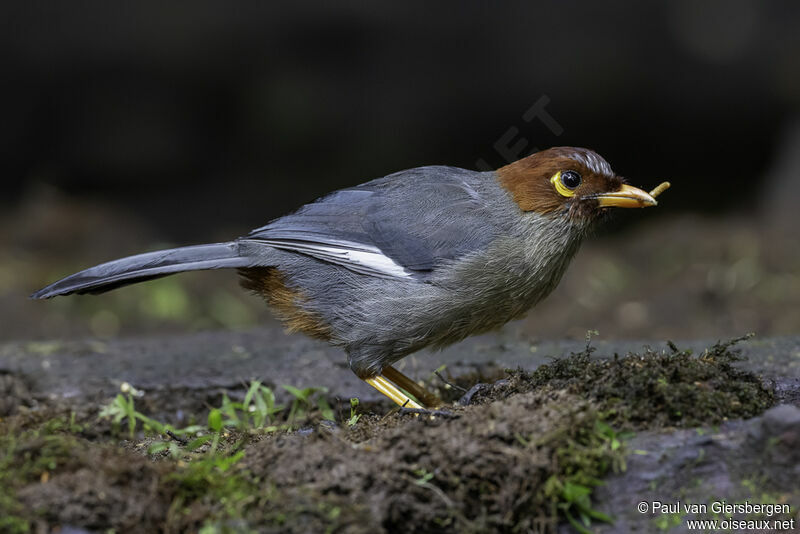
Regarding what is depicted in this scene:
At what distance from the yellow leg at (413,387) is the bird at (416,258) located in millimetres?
10

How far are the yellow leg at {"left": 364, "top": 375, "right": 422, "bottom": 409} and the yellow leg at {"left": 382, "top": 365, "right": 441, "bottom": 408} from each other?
20 cm

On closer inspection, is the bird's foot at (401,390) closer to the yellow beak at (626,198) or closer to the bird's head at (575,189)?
A: the bird's head at (575,189)

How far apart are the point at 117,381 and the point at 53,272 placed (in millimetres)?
4058

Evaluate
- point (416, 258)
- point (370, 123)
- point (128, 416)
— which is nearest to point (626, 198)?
point (416, 258)

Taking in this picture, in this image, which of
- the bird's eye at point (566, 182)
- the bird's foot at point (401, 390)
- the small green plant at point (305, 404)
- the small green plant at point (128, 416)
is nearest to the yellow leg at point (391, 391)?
the bird's foot at point (401, 390)

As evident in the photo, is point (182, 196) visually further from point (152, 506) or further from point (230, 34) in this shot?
point (152, 506)

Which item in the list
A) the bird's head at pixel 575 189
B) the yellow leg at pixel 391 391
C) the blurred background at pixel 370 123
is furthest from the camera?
the blurred background at pixel 370 123

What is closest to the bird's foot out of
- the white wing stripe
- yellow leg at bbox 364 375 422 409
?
yellow leg at bbox 364 375 422 409

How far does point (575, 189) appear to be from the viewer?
4336mm

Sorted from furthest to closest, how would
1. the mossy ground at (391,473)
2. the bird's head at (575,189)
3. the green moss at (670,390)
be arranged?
the bird's head at (575,189) < the green moss at (670,390) < the mossy ground at (391,473)

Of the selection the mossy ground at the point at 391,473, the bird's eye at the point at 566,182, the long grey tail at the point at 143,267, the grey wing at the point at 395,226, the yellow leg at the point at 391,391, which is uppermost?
the bird's eye at the point at 566,182

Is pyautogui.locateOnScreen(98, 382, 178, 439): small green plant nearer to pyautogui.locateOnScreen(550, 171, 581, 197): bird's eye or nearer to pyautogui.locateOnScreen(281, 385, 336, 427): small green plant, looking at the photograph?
pyautogui.locateOnScreen(281, 385, 336, 427): small green plant

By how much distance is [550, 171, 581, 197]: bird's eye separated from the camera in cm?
433

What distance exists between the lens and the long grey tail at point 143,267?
4355 millimetres
